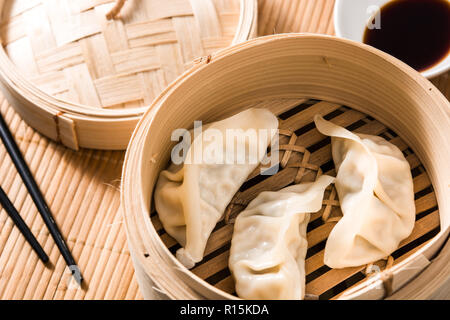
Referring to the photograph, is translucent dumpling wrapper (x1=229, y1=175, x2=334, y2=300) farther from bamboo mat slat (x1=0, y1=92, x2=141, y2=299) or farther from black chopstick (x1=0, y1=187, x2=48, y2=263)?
black chopstick (x1=0, y1=187, x2=48, y2=263)

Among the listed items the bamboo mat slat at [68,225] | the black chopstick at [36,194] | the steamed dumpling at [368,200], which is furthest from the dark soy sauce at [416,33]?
the black chopstick at [36,194]

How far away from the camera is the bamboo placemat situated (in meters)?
1.61

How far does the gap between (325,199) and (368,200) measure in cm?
13

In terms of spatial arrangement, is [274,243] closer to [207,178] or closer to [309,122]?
[207,178]

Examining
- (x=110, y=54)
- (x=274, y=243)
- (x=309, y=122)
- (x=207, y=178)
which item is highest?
(x=110, y=54)

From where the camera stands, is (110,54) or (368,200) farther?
(110,54)

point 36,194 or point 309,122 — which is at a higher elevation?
point 309,122

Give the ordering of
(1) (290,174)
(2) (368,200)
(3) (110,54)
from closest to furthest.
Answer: (2) (368,200)
(1) (290,174)
(3) (110,54)

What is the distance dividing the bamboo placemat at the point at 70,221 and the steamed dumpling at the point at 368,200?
431mm

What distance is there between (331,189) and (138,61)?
665 millimetres

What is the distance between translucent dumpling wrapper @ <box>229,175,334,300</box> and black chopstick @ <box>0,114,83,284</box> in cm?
51

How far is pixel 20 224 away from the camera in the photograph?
5.29ft

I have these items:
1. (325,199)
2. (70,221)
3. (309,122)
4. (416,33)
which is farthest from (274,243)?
(416,33)
